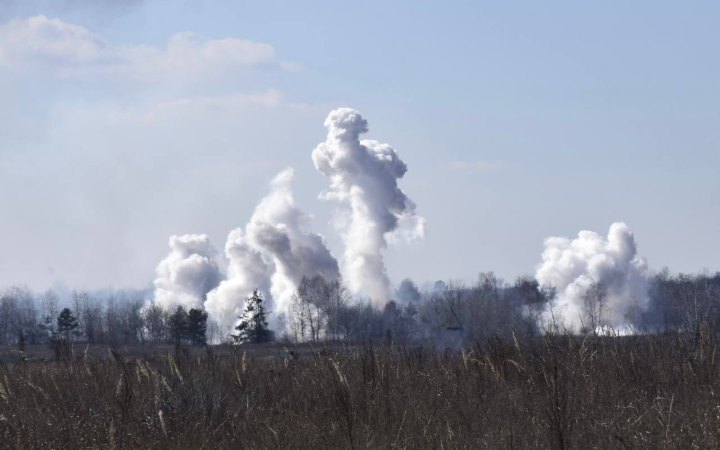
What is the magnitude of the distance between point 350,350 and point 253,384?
2.87 metres

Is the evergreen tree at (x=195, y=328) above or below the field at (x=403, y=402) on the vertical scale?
above

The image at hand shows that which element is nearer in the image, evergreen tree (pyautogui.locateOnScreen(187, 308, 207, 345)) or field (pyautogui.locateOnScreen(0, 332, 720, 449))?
field (pyautogui.locateOnScreen(0, 332, 720, 449))

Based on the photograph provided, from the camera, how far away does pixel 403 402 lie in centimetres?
1330

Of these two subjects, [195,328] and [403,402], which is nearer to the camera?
[403,402]

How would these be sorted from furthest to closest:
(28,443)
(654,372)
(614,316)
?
(614,316) < (654,372) < (28,443)

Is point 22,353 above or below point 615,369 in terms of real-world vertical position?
above

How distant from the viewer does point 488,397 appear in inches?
522

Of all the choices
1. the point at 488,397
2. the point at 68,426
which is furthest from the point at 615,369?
the point at 68,426

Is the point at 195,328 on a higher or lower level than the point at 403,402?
higher

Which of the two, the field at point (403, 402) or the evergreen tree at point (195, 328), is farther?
the evergreen tree at point (195, 328)

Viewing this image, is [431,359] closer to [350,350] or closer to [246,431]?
[350,350]

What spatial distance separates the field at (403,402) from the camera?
10.6 meters

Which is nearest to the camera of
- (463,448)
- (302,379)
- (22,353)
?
(463,448)

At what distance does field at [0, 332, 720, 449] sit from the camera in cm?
1062
